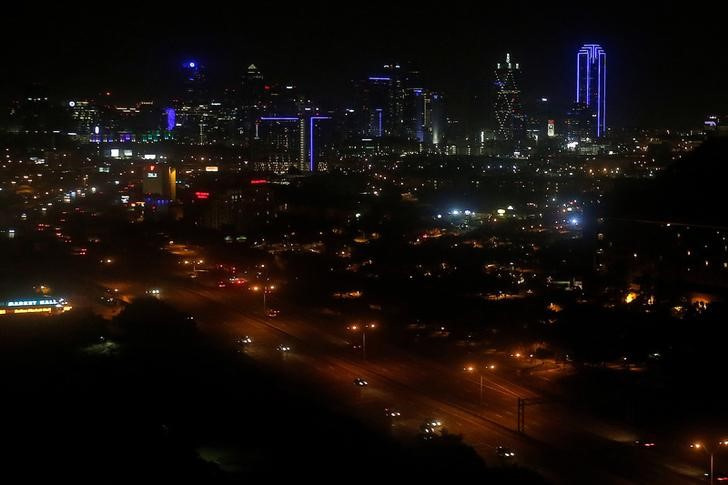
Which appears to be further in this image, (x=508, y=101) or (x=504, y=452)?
(x=508, y=101)

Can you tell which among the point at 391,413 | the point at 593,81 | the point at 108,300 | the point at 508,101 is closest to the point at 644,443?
the point at 391,413

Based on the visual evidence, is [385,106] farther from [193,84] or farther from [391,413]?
[391,413]

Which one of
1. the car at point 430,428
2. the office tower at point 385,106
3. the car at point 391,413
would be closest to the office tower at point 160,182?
the office tower at point 385,106

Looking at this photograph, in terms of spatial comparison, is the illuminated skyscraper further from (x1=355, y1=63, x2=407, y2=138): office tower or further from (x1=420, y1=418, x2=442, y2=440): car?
(x1=420, y1=418, x2=442, y2=440): car

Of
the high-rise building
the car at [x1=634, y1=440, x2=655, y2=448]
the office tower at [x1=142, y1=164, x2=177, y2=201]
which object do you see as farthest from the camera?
the high-rise building

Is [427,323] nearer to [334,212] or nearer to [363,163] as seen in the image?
[334,212]

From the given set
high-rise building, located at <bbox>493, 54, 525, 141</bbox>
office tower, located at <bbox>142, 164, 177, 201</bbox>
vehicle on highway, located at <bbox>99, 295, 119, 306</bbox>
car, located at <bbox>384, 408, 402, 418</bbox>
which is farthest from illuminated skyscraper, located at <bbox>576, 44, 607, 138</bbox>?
car, located at <bbox>384, 408, 402, 418</bbox>
